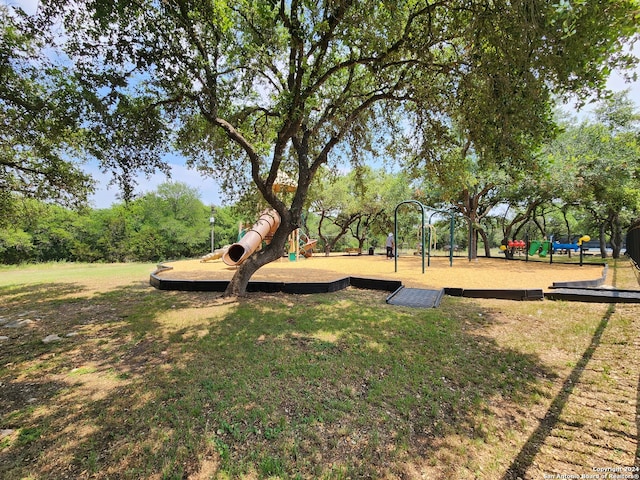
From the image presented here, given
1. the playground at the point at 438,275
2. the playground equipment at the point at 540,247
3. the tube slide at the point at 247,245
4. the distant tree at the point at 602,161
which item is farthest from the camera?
the playground equipment at the point at 540,247

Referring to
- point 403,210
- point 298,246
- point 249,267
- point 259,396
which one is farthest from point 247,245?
Result: point 403,210

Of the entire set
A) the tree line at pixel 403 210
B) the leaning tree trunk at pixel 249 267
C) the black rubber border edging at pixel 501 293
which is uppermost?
the tree line at pixel 403 210

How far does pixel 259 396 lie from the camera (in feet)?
8.89

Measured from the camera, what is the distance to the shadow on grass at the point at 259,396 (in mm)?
1993

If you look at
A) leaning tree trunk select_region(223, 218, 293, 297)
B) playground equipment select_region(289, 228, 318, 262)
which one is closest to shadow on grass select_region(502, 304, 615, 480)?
leaning tree trunk select_region(223, 218, 293, 297)

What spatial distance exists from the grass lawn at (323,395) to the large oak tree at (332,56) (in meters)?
2.98

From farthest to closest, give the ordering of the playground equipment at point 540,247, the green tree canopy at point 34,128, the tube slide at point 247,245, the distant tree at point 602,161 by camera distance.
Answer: the playground equipment at point 540,247 → the distant tree at point 602,161 → the tube slide at point 247,245 → the green tree canopy at point 34,128

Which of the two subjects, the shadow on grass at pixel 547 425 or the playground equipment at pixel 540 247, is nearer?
the shadow on grass at pixel 547 425

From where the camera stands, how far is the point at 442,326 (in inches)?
179

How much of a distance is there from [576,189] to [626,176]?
1751 mm

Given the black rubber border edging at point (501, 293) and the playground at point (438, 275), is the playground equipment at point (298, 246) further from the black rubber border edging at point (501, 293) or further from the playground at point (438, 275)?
the black rubber border edging at point (501, 293)

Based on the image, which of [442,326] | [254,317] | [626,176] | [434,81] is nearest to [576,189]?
[626,176]

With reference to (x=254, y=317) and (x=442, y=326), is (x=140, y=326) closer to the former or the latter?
(x=254, y=317)

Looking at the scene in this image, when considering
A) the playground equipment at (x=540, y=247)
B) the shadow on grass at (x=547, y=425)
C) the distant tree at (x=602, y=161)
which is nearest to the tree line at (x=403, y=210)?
the distant tree at (x=602, y=161)
